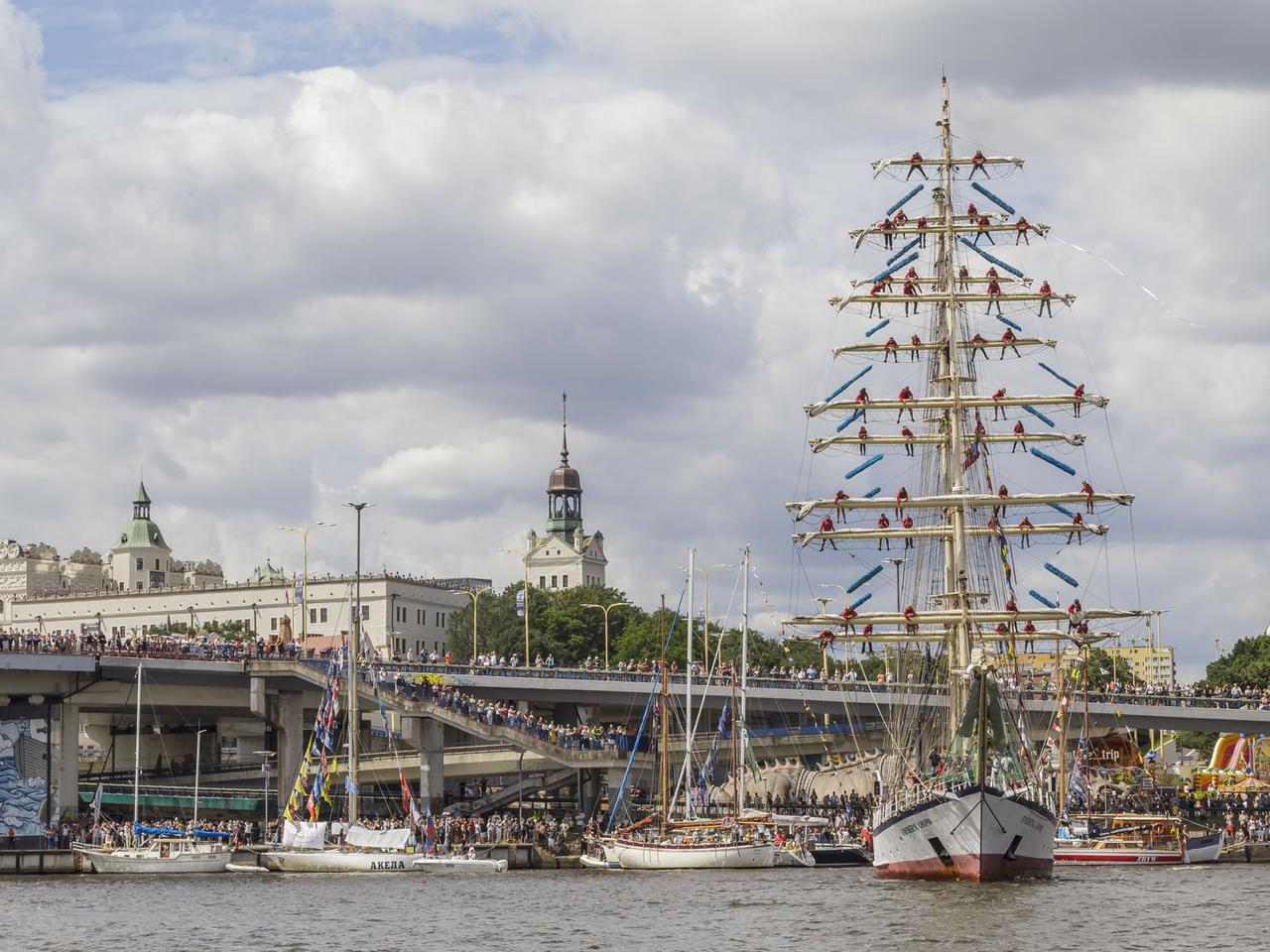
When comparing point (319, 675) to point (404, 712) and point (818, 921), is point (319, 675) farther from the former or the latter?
point (818, 921)

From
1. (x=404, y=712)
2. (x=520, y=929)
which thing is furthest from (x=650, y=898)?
(x=404, y=712)

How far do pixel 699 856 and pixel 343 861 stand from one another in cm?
1553

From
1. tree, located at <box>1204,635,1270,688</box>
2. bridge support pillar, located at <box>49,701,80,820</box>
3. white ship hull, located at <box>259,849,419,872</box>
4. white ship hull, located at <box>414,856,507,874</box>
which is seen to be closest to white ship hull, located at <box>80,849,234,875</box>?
white ship hull, located at <box>259,849,419,872</box>

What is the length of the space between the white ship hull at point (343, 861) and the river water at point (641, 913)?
1851mm

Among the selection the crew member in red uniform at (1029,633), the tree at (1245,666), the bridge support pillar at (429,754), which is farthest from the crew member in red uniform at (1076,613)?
the tree at (1245,666)

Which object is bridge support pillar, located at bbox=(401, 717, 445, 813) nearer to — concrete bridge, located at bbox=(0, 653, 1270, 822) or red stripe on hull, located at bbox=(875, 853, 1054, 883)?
concrete bridge, located at bbox=(0, 653, 1270, 822)

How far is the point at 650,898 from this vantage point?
7388cm

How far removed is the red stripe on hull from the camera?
74125 mm

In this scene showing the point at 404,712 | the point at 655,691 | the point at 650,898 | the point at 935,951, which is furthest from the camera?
the point at 655,691

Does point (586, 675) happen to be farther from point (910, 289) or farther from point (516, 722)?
point (910, 289)

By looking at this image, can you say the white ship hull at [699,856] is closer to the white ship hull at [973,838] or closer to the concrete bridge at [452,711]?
the concrete bridge at [452,711]

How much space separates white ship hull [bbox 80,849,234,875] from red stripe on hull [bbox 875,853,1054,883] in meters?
31.1

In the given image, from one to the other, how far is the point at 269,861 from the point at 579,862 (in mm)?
14185

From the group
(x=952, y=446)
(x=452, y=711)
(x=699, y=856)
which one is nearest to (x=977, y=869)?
(x=699, y=856)
